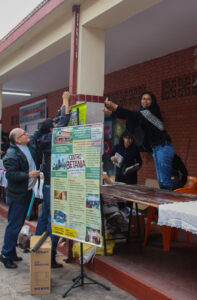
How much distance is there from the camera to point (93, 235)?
11.7ft

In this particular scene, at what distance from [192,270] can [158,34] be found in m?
4.13

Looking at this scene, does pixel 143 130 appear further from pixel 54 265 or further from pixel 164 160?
pixel 54 265

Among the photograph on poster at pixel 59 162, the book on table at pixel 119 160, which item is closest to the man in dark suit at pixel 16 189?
the photograph on poster at pixel 59 162

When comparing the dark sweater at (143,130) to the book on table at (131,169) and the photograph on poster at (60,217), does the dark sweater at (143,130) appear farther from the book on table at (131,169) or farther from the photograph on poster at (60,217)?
the photograph on poster at (60,217)

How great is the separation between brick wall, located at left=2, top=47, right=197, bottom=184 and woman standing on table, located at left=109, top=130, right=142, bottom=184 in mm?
1643

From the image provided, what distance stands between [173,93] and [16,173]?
4.33 meters

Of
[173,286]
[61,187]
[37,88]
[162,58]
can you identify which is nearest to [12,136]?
[61,187]

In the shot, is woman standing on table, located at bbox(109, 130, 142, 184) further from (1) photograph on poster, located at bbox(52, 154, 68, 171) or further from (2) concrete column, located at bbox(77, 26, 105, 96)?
(1) photograph on poster, located at bbox(52, 154, 68, 171)

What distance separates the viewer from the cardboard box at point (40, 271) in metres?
3.85

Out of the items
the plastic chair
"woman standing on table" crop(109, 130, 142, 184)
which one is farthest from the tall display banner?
the plastic chair

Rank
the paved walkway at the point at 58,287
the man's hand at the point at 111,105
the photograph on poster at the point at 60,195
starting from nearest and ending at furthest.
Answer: the paved walkway at the point at 58,287
the photograph on poster at the point at 60,195
the man's hand at the point at 111,105

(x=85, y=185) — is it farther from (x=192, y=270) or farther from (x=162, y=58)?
(x=162, y=58)

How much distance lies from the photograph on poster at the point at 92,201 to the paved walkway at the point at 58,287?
0.99m

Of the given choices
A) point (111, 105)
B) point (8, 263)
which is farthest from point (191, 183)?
point (8, 263)
